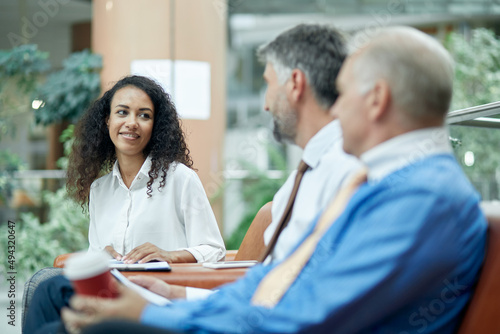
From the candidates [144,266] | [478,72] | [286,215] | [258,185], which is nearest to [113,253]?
[144,266]

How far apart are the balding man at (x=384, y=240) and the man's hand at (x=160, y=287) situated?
51cm

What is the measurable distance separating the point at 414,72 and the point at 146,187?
68.2 inches

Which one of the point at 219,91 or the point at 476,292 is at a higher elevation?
the point at 219,91

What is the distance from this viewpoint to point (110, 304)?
49.5 inches

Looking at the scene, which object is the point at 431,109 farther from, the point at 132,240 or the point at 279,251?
the point at 132,240

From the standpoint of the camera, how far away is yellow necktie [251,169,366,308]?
1324 mm

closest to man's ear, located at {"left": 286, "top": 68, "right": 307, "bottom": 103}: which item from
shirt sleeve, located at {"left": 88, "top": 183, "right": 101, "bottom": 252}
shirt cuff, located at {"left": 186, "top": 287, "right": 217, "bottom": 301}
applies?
shirt cuff, located at {"left": 186, "top": 287, "right": 217, "bottom": 301}

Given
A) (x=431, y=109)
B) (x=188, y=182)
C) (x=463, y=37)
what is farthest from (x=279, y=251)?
(x=463, y=37)

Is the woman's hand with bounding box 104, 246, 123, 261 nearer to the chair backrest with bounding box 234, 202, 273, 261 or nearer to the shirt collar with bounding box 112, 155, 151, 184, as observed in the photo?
the shirt collar with bounding box 112, 155, 151, 184

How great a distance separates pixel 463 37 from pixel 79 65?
4615 mm

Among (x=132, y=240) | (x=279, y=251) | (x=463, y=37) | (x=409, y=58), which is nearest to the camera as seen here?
(x=409, y=58)

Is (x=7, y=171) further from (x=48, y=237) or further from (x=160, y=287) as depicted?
(x=160, y=287)

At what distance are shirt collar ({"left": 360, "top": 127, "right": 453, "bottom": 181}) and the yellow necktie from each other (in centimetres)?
14

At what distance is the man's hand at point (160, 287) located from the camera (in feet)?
6.01
